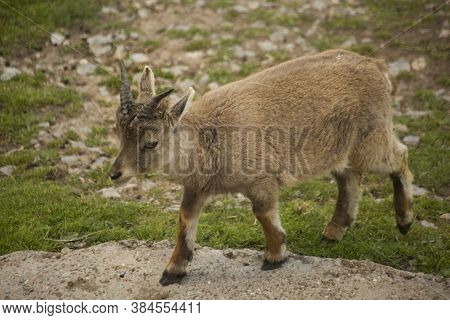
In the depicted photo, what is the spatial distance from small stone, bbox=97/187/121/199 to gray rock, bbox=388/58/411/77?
6710mm

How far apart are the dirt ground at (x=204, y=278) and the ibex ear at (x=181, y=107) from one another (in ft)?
6.57

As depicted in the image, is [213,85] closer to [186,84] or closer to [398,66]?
[186,84]

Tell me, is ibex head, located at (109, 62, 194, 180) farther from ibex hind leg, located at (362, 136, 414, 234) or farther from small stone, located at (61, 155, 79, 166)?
small stone, located at (61, 155, 79, 166)

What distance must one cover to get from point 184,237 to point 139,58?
6.89m

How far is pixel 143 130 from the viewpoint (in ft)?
21.2

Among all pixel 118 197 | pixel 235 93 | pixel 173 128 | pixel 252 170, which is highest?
pixel 235 93

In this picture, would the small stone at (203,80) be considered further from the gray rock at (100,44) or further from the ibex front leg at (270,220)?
the ibex front leg at (270,220)

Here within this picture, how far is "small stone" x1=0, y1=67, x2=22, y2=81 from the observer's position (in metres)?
11.7

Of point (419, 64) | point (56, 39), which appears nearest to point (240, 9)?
point (56, 39)

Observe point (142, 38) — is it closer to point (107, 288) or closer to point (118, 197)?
point (118, 197)

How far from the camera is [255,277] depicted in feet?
22.2

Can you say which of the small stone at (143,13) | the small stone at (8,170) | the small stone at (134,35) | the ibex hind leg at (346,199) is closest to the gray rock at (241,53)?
the small stone at (134,35)

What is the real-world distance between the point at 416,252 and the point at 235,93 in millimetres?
3373

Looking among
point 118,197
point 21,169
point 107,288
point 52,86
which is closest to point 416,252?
point 107,288
